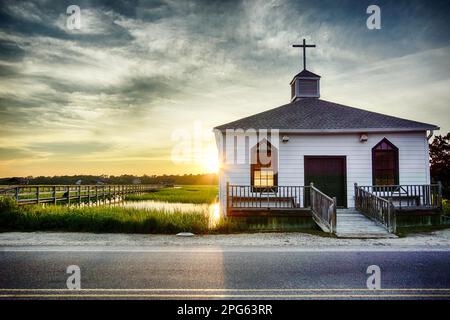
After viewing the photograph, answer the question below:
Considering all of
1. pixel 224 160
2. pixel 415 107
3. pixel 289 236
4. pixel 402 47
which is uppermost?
pixel 402 47

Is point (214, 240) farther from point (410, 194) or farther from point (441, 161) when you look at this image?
point (441, 161)

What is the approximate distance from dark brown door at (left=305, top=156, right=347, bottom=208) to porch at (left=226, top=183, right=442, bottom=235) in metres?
0.76

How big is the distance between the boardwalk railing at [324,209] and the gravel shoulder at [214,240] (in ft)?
3.50

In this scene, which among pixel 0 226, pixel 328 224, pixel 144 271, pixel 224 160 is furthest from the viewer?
pixel 224 160

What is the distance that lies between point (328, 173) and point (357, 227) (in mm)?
3823

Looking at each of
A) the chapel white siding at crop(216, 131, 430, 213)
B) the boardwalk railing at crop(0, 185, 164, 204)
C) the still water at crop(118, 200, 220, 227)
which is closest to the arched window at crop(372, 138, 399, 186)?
the chapel white siding at crop(216, 131, 430, 213)

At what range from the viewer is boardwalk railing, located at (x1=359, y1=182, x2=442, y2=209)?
13172mm

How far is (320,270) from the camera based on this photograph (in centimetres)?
628

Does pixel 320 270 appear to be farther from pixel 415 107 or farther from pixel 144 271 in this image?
pixel 415 107
